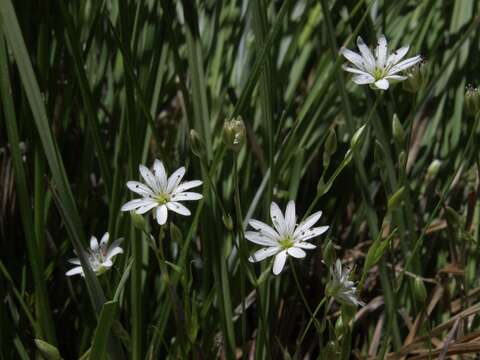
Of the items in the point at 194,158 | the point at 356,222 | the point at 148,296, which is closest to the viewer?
the point at 194,158

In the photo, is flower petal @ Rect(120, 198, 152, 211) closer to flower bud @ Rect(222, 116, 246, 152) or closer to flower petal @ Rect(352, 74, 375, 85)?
flower bud @ Rect(222, 116, 246, 152)

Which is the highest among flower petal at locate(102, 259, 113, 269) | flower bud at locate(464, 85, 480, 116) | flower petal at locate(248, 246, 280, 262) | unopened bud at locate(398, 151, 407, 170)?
flower bud at locate(464, 85, 480, 116)

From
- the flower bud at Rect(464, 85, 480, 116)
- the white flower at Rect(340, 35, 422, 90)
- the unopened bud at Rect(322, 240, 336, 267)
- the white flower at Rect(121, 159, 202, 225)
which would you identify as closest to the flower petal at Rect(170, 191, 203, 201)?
the white flower at Rect(121, 159, 202, 225)

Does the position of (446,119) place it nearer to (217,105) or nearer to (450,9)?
(450,9)

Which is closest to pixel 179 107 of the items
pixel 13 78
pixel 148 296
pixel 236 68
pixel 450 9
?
pixel 236 68

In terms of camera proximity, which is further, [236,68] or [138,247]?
[236,68]

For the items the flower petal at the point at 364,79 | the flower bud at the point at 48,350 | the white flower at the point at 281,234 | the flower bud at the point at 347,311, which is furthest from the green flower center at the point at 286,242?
the flower bud at the point at 48,350
